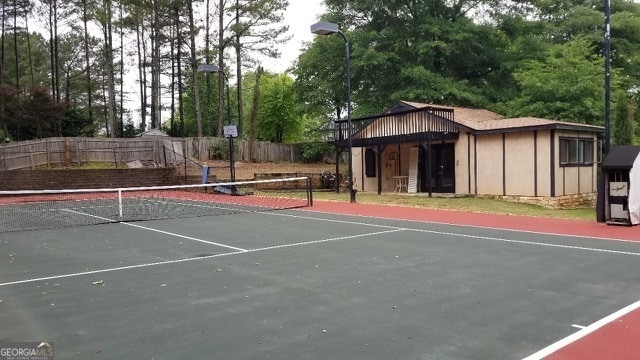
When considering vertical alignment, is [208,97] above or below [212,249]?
above

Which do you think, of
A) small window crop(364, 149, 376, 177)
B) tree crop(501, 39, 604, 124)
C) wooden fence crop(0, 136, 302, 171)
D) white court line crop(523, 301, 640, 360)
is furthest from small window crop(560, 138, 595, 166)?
wooden fence crop(0, 136, 302, 171)

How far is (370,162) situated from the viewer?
27297 mm

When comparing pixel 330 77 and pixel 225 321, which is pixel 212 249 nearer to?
pixel 225 321

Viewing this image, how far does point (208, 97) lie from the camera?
47562 millimetres

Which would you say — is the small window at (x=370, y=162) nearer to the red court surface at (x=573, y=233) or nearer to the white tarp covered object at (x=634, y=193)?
the red court surface at (x=573, y=233)

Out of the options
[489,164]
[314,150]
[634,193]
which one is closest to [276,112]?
[314,150]

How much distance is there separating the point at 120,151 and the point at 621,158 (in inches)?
1162

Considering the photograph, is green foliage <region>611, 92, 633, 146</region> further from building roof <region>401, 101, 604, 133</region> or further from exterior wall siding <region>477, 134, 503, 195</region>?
exterior wall siding <region>477, 134, 503, 195</region>

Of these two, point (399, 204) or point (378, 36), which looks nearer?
point (399, 204)

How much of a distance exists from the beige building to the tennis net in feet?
17.4

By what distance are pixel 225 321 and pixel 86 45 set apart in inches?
1795

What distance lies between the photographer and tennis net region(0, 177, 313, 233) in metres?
14.8

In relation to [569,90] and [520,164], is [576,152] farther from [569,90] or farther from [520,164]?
[569,90]

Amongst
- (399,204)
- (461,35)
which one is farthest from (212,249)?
(461,35)
